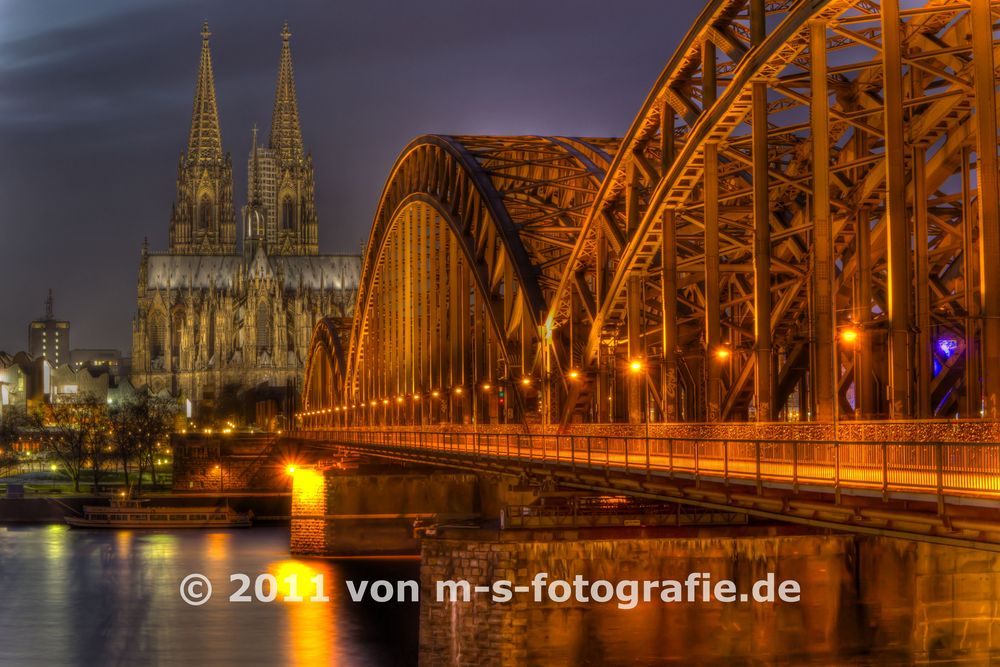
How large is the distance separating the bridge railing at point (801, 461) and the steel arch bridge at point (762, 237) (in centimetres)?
231

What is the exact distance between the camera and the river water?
57.5 meters

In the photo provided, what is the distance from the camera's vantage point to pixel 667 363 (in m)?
42.9

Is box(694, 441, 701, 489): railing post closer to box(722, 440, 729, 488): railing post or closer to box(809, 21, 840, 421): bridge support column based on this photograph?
box(722, 440, 729, 488): railing post

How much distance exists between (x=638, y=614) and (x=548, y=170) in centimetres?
4028

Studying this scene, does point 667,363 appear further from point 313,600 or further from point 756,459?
point 313,600

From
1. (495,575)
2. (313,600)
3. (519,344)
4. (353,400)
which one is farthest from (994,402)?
(353,400)

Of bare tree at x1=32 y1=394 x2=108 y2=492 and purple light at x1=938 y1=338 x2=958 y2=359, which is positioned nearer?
purple light at x1=938 y1=338 x2=958 y2=359

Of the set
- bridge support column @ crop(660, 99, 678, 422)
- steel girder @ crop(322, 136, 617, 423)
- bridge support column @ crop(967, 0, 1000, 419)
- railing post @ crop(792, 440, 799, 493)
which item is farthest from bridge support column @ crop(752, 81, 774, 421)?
steel girder @ crop(322, 136, 617, 423)

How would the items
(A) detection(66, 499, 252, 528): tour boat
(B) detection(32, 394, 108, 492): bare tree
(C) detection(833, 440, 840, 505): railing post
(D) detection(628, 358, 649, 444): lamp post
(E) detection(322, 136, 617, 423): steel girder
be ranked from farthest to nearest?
(B) detection(32, 394, 108, 492): bare tree
(A) detection(66, 499, 252, 528): tour boat
(E) detection(322, 136, 617, 423): steel girder
(D) detection(628, 358, 649, 444): lamp post
(C) detection(833, 440, 840, 505): railing post

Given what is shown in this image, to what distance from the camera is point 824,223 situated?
33.1 meters

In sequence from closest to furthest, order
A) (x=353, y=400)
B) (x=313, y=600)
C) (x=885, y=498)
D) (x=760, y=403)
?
(x=885, y=498), (x=760, y=403), (x=313, y=600), (x=353, y=400)

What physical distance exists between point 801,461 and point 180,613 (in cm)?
4424

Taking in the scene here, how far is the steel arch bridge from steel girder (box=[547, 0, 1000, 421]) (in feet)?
0.23

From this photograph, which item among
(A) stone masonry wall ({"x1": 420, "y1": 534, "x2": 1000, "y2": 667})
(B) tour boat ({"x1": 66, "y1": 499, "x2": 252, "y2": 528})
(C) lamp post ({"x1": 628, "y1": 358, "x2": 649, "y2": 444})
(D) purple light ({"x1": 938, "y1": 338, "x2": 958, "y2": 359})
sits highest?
(D) purple light ({"x1": 938, "y1": 338, "x2": 958, "y2": 359})
